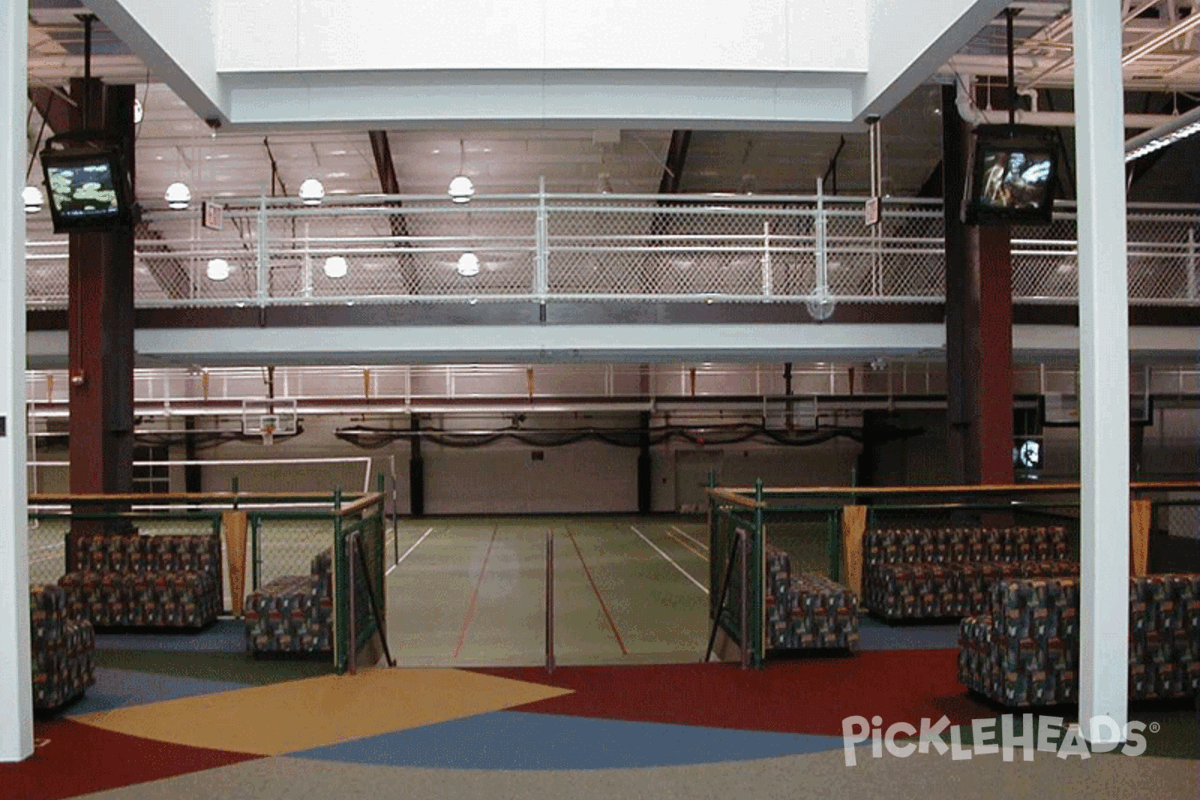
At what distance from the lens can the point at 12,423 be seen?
588 cm

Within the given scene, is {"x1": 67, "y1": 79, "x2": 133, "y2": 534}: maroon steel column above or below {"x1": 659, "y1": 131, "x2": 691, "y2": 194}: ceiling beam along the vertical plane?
below

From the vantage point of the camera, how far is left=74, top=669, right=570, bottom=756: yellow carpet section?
6.52m

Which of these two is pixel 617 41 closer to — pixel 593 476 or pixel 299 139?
pixel 299 139

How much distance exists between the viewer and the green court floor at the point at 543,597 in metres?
10.1

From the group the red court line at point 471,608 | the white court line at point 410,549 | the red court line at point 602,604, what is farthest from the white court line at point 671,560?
the white court line at point 410,549

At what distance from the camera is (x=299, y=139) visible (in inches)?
739

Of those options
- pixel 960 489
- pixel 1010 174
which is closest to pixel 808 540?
pixel 960 489

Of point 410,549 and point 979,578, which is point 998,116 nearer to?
point 979,578

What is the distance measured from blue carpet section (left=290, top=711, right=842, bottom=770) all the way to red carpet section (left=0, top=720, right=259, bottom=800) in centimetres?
72

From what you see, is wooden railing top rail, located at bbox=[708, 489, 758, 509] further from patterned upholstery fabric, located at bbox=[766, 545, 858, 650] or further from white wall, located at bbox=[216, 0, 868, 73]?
white wall, located at bbox=[216, 0, 868, 73]

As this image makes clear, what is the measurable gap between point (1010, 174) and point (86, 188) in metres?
9.05

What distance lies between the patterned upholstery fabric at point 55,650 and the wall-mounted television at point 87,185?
164 inches

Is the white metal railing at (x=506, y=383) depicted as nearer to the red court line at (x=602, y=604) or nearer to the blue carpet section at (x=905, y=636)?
the red court line at (x=602, y=604)

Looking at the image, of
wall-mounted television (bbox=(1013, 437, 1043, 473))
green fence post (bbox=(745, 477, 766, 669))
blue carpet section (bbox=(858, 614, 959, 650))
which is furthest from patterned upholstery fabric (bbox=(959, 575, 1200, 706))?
wall-mounted television (bbox=(1013, 437, 1043, 473))
